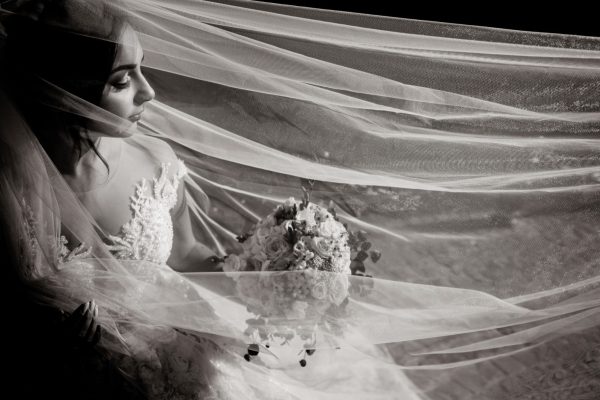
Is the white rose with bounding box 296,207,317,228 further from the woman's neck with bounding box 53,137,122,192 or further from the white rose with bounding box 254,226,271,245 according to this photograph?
the woman's neck with bounding box 53,137,122,192

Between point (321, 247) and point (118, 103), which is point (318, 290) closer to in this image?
point (321, 247)

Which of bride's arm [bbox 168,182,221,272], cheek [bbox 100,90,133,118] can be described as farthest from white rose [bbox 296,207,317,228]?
cheek [bbox 100,90,133,118]

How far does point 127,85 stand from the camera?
5.25ft

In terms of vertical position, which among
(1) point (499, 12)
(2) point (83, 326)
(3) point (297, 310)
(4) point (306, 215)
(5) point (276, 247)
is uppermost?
(1) point (499, 12)

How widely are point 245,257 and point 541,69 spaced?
2.90ft

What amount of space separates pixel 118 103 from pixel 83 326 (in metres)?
0.56

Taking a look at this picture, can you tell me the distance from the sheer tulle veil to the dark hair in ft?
0.08

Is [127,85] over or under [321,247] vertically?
over

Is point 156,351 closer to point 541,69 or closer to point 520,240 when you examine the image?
point 520,240

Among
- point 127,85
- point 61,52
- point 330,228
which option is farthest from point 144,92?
point 330,228

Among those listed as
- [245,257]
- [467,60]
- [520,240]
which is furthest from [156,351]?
[467,60]

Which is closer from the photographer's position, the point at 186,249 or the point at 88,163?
the point at 88,163

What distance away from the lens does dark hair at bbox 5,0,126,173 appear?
148 cm

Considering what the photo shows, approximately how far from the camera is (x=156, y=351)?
164 centimetres
